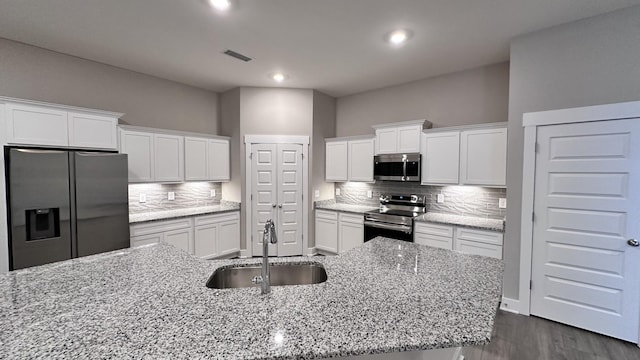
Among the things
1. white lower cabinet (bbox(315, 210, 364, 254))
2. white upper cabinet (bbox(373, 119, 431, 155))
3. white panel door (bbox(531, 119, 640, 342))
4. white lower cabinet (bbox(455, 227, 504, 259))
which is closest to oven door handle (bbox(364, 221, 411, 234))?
white lower cabinet (bbox(315, 210, 364, 254))

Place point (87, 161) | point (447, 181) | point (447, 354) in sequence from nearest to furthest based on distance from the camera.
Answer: point (447, 354), point (87, 161), point (447, 181)

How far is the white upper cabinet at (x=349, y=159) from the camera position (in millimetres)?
4492

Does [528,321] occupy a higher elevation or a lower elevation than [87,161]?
lower

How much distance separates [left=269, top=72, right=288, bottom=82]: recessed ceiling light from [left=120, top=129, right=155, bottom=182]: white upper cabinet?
1.97 m

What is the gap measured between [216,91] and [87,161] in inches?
100

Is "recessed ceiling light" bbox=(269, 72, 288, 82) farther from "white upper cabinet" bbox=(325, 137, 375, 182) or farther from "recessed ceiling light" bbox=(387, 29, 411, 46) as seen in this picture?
"recessed ceiling light" bbox=(387, 29, 411, 46)

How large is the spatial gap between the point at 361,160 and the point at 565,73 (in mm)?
2692

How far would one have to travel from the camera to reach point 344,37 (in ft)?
9.46

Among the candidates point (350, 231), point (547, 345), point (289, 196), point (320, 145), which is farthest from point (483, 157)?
point (289, 196)

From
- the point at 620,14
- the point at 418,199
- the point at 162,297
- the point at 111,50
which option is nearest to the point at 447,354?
the point at 162,297

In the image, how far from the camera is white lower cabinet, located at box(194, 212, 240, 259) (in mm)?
4125

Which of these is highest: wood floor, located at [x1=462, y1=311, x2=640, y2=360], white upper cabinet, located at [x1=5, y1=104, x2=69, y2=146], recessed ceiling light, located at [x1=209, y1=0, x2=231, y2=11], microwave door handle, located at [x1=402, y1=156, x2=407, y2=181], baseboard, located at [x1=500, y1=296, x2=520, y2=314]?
recessed ceiling light, located at [x1=209, y1=0, x2=231, y2=11]

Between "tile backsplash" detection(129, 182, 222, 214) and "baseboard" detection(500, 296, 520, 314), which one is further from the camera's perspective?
"tile backsplash" detection(129, 182, 222, 214)

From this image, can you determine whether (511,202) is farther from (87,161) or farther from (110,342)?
(87,161)
